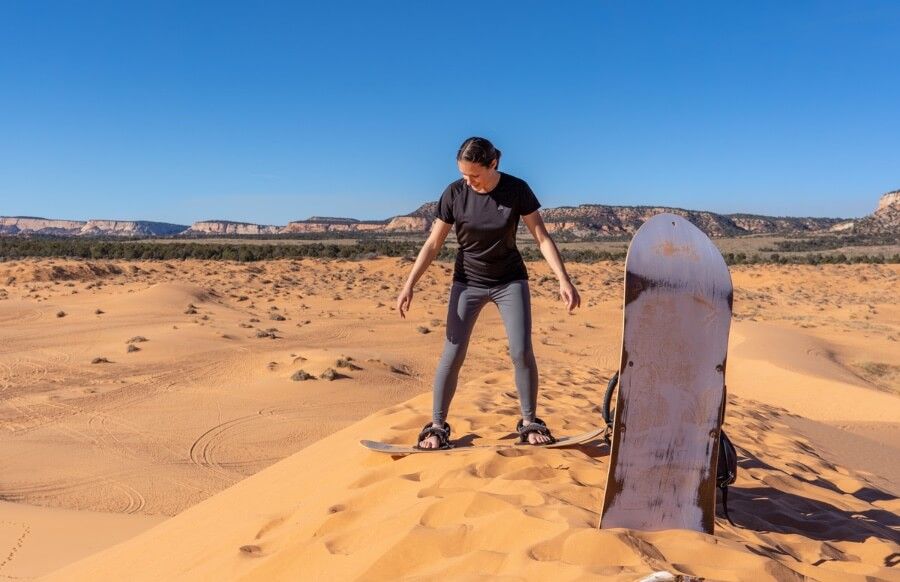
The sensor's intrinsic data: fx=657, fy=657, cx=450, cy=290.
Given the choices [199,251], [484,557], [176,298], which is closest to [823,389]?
[484,557]

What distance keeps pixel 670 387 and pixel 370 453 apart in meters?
2.03

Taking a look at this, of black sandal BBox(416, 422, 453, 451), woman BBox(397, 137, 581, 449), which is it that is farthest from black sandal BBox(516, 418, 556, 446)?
black sandal BBox(416, 422, 453, 451)

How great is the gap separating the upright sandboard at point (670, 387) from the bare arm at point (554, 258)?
30.4 inches

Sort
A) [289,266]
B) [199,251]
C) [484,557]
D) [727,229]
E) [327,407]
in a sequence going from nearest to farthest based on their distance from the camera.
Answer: [484,557] < [327,407] < [289,266] < [199,251] < [727,229]

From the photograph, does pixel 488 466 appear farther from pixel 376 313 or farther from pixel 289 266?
pixel 289 266

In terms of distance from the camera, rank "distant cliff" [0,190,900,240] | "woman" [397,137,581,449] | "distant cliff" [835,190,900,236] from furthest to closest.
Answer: "distant cliff" [0,190,900,240], "distant cliff" [835,190,900,236], "woman" [397,137,581,449]

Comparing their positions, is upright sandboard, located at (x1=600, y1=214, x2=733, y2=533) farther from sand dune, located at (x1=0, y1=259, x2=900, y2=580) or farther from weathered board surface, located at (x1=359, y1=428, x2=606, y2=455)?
weathered board surface, located at (x1=359, y1=428, x2=606, y2=455)

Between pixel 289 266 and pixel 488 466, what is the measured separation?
29261mm

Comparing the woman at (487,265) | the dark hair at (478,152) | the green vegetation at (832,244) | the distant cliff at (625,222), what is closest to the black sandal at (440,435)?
the woman at (487,265)

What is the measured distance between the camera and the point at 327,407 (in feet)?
28.4

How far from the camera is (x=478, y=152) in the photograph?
3.67 metres

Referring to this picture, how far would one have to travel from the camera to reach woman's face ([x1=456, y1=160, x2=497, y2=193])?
145 inches

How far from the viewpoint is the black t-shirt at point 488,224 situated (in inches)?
149

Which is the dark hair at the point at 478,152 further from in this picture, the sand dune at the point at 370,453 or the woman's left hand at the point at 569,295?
the sand dune at the point at 370,453
